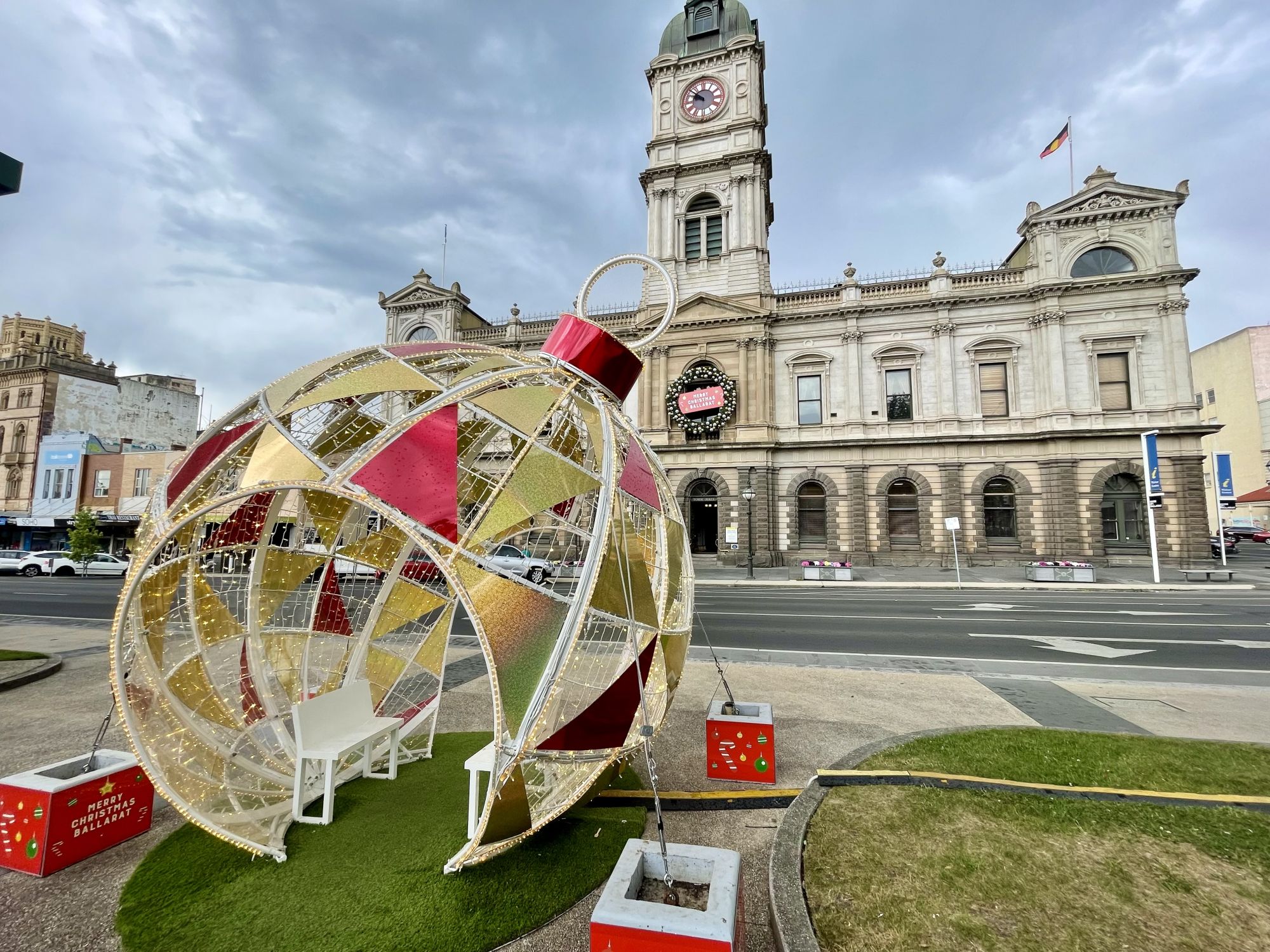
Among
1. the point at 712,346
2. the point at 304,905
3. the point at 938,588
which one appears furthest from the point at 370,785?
the point at 712,346

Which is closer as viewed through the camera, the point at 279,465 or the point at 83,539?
the point at 279,465

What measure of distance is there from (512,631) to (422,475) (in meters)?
1.09

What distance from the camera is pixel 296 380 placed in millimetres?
4199

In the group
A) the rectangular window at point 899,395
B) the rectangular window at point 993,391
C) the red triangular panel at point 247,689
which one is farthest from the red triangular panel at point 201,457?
the rectangular window at point 993,391

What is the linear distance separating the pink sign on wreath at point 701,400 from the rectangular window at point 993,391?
1286 cm

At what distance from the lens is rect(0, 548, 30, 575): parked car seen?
2870cm

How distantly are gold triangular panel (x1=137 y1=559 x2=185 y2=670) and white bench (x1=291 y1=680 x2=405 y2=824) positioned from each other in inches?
40.2

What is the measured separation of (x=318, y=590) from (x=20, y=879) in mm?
2614

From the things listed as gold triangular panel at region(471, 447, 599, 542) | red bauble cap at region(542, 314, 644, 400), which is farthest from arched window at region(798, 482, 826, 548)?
gold triangular panel at region(471, 447, 599, 542)

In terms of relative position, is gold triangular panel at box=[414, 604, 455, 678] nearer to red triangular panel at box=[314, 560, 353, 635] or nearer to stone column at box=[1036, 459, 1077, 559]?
red triangular panel at box=[314, 560, 353, 635]

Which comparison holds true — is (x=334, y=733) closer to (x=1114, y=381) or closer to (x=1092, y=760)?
(x=1092, y=760)

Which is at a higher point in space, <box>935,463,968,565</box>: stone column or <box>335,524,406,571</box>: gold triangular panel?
<box>935,463,968,565</box>: stone column

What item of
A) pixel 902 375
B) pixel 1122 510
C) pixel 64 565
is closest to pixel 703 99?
pixel 902 375

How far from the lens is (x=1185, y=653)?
1030 centimetres
